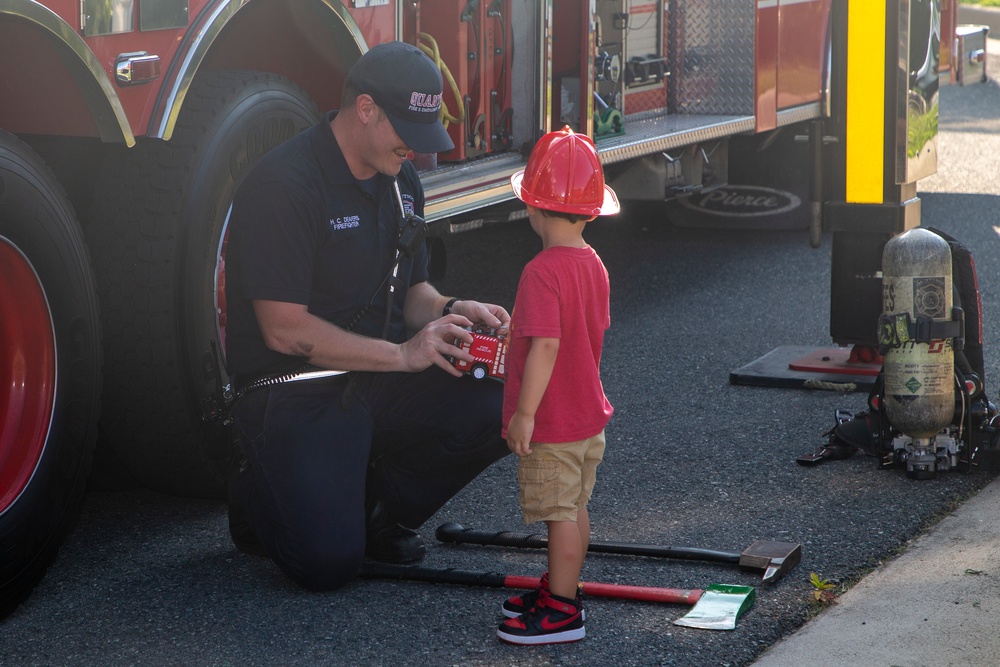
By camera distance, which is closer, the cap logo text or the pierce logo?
the cap logo text

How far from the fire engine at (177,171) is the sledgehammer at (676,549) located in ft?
2.12

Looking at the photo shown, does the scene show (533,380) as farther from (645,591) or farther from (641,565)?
(641,565)

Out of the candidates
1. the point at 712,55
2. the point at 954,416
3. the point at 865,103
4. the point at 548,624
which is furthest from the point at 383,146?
the point at 712,55

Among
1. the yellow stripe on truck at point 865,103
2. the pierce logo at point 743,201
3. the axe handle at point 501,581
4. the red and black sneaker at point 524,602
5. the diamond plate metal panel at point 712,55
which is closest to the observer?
the red and black sneaker at point 524,602

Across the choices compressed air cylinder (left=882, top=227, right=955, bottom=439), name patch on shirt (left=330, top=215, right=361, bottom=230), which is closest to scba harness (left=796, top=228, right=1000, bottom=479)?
compressed air cylinder (left=882, top=227, right=955, bottom=439)

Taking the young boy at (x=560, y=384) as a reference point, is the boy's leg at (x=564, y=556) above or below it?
below

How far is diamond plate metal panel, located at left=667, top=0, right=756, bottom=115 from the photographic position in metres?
6.71

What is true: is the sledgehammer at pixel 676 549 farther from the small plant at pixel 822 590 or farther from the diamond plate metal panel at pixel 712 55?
the diamond plate metal panel at pixel 712 55

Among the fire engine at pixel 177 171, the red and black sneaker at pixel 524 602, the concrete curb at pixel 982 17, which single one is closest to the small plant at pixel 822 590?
the red and black sneaker at pixel 524 602

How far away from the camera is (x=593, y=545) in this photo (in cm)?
323

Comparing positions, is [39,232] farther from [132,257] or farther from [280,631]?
[280,631]

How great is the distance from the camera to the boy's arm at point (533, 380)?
2668mm

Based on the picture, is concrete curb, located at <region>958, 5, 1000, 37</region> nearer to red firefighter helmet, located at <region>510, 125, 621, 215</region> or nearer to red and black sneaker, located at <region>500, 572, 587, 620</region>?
red firefighter helmet, located at <region>510, 125, 621, 215</region>

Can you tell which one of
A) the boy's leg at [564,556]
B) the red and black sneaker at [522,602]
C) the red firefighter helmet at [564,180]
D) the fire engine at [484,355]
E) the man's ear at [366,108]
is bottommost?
the red and black sneaker at [522,602]
